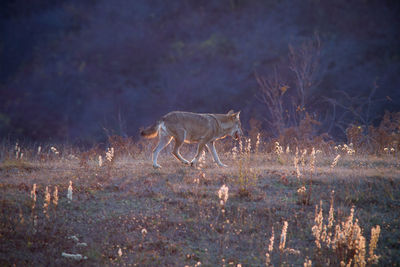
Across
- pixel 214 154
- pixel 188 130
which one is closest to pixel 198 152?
pixel 214 154

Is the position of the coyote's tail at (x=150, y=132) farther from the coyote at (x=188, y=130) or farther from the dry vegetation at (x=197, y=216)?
the dry vegetation at (x=197, y=216)

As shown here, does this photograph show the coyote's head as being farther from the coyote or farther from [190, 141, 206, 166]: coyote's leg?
[190, 141, 206, 166]: coyote's leg

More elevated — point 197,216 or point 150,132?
point 150,132

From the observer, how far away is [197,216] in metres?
6.58

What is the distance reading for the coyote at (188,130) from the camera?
1070 cm

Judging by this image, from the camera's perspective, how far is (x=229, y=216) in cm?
665

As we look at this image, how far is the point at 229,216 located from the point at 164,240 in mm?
1373

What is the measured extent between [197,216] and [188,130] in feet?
15.5

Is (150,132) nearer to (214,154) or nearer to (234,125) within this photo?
(214,154)

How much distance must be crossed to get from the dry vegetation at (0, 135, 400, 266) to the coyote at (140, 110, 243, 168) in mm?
976

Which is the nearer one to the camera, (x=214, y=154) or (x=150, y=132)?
(x=150, y=132)

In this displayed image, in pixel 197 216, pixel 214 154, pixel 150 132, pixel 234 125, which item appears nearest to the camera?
pixel 197 216

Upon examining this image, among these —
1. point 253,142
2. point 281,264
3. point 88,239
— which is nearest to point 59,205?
point 88,239

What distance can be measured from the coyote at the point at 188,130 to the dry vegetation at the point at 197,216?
3.20 feet
